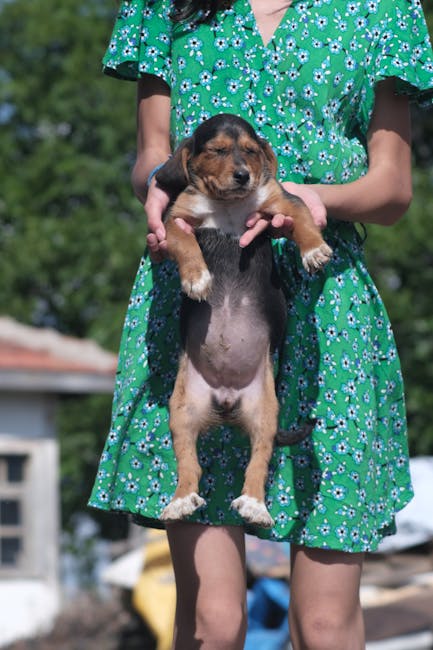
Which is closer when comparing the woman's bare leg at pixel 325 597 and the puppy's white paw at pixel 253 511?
the puppy's white paw at pixel 253 511

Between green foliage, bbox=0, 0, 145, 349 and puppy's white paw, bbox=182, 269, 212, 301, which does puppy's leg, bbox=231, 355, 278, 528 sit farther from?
green foliage, bbox=0, 0, 145, 349

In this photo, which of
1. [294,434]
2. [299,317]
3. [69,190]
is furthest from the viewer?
[69,190]

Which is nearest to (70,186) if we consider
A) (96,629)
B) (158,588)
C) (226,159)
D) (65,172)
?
(65,172)

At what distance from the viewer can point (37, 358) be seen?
1733cm

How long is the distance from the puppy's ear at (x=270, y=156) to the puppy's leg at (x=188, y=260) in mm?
237

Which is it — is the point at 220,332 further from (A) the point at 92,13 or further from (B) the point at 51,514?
(A) the point at 92,13

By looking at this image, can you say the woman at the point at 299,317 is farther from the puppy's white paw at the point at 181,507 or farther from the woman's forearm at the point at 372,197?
the puppy's white paw at the point at 181,507

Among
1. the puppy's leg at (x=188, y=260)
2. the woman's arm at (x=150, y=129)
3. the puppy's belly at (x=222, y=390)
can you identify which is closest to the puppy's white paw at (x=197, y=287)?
the puppy's leg at (x=188, y=260)

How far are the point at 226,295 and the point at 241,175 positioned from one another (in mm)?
326

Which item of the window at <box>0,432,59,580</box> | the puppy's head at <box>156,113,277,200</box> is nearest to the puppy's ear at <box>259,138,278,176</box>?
the puppy's head at <box>156,113,277,200</box>

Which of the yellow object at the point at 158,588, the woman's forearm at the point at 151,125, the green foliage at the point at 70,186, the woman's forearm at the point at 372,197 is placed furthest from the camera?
the green foliage at the point at 70,186

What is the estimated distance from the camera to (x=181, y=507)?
319 centimetres

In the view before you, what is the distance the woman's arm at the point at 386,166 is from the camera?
143 inches

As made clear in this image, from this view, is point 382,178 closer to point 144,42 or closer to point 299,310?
point 299,310
